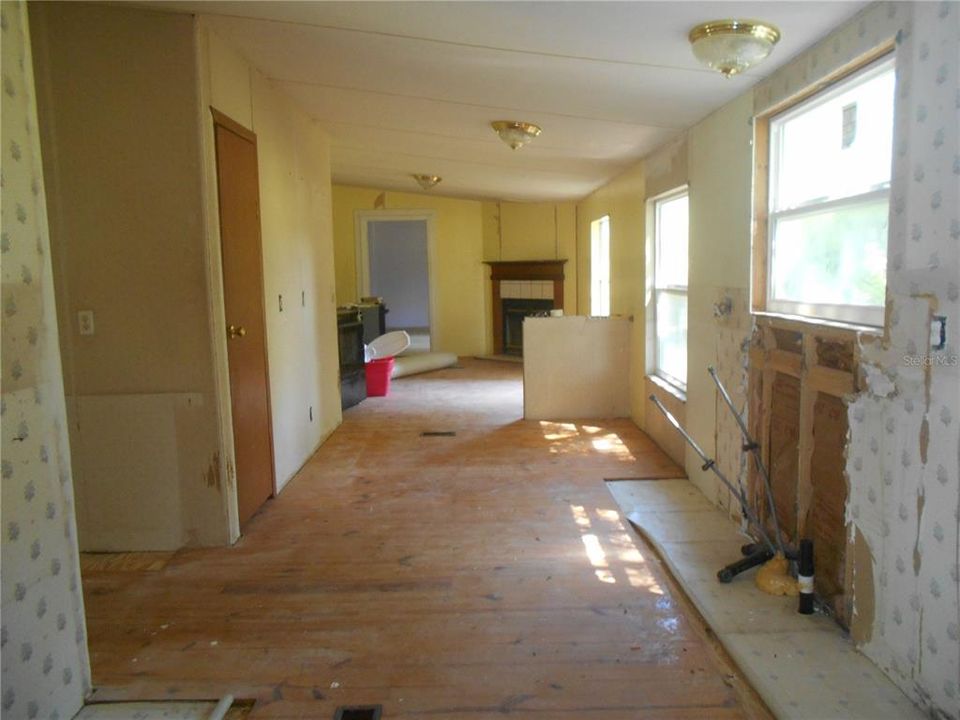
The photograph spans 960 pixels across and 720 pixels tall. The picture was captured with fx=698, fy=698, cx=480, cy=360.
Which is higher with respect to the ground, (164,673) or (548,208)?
(548,208)

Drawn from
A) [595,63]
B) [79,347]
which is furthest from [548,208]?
[79,347]

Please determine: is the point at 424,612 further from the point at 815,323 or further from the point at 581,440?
the point at 581,440

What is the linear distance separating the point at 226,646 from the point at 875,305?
98.0 inches

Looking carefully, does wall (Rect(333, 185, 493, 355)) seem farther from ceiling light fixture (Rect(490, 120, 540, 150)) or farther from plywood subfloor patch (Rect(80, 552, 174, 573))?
plywood subfloor patch (Rect(80, 552, 174, 573))

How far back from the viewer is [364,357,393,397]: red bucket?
23.6 ft

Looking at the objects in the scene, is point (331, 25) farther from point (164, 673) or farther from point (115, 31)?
point (164, 673)

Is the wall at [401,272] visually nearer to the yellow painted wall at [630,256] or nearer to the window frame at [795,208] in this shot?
the yellow painted wall at [630,256]

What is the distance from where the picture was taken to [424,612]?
2.61 meters

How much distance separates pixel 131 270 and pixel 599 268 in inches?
217

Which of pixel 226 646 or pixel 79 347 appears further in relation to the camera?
pixel 79 347

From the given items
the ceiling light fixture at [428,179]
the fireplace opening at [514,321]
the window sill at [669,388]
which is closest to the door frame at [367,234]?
the fireplace opening at [514,321]

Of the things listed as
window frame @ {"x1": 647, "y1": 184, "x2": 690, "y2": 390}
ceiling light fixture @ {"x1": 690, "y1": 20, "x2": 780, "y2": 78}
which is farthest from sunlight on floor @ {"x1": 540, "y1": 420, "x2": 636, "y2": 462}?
ceiling light fixture @ {"x1": 690, "y1": 20, "x2": 780, "y2": 78}

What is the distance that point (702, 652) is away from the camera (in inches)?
90.9

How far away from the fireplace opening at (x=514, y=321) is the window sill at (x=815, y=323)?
20.6 feet
